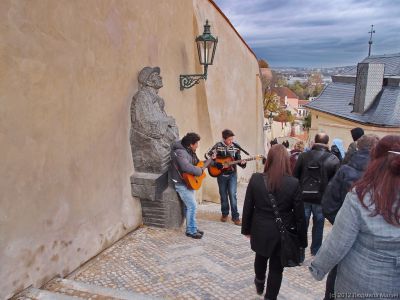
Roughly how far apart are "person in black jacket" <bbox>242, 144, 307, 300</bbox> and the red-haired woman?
2.58 ft

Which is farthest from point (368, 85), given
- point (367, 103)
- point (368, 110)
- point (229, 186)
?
point (229, 186)

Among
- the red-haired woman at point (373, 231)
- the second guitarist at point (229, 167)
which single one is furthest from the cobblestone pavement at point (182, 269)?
the red-haired woman at point (373, 231)

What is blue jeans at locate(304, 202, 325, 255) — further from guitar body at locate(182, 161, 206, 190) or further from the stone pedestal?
the stone pedestal

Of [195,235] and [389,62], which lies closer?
[195,235]

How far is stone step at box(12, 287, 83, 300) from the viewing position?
278cm

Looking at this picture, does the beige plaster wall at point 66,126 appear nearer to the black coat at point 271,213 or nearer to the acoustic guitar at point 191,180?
the acoustic guitar at point 191,180

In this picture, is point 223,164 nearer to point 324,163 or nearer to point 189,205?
point 189,205

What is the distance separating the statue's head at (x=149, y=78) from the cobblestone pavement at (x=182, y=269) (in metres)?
2.05

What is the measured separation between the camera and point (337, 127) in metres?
17.6

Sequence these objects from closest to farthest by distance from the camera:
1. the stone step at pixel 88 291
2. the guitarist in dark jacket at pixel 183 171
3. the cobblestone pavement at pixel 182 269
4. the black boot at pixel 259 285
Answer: the stone step at pixel 88 291
the black boot at pixel 259 285
the cobblestone pavement at pixel 182 269
the guitarist in dark jacket at pixel 183 171

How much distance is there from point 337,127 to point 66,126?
53.8 feet

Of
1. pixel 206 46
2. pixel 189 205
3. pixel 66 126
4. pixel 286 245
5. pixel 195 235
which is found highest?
pixel 206 46

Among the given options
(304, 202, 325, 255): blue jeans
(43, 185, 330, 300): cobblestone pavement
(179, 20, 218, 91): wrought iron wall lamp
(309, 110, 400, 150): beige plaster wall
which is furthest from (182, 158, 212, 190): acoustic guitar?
(309, 110, 400, 150): beige plaster wall

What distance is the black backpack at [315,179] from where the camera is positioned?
4.13 m
